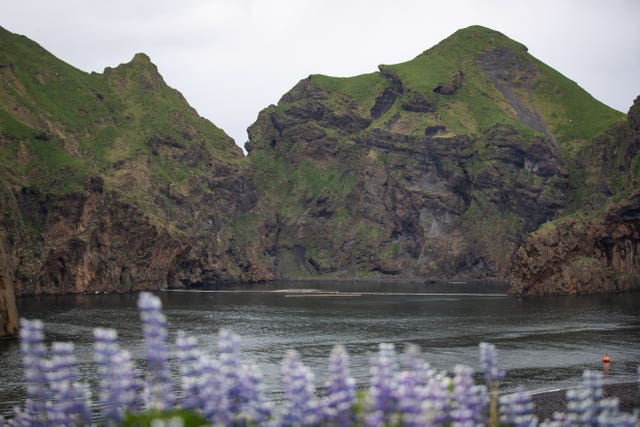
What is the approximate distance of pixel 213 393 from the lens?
83.3 feet

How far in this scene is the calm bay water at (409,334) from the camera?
9769 centimetres

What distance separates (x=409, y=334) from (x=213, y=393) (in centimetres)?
11911

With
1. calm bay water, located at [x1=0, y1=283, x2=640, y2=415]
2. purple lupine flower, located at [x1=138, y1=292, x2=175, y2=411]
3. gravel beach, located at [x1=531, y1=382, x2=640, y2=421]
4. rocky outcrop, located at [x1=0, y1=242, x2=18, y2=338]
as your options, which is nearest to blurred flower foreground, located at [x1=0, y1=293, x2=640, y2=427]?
purple lupine flower, located at [x1=138, y1=292, x2=175, y2=411]

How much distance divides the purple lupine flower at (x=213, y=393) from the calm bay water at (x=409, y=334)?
2193 inches

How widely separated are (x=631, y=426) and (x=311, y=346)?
96.9 meters

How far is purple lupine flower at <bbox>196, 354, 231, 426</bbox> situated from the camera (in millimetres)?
25234

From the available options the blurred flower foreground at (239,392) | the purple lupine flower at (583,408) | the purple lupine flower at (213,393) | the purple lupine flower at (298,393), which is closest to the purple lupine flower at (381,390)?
the blurred flower foreground at (239,392)

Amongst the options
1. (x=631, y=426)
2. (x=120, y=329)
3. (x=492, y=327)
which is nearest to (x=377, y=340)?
(x=492, y=327)

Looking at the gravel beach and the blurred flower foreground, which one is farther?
the gravel beach

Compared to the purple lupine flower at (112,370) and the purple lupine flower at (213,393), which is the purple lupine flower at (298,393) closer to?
the purple lupine flower at (213,393)

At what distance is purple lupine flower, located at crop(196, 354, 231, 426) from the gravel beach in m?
45.7

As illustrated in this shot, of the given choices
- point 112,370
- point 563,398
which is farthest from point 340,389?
point 563,398

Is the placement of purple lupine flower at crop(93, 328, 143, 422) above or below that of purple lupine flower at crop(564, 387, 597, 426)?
above

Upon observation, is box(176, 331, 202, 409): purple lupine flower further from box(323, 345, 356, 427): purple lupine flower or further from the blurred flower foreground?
box(323, 345, 356, 427): purple lupine flower
